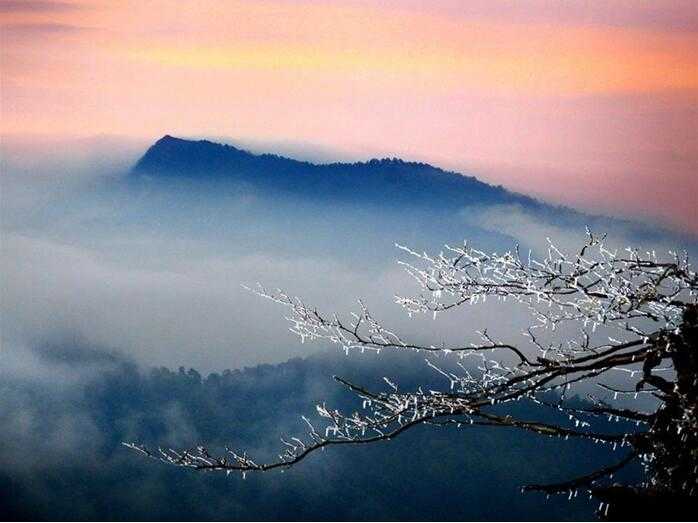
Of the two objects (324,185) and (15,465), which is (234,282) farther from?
Result: (324,185)

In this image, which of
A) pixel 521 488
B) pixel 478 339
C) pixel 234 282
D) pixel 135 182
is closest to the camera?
pixel 521 488

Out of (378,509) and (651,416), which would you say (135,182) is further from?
(651,416)

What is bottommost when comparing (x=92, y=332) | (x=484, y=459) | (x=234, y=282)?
(x=484, y=459)

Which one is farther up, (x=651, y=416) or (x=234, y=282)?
(x=651, y=416)

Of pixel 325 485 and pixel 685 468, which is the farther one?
pixel 325 485

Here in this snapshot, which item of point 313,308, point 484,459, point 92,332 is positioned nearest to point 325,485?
point 484,459

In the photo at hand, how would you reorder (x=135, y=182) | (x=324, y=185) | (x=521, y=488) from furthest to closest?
(x=135, y=182) → (x=324, y=185) → (x=521, y=488)

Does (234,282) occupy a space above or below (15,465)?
above

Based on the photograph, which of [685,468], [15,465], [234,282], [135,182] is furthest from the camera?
[234,282]

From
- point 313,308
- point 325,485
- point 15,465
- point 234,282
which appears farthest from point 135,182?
point 313,308
